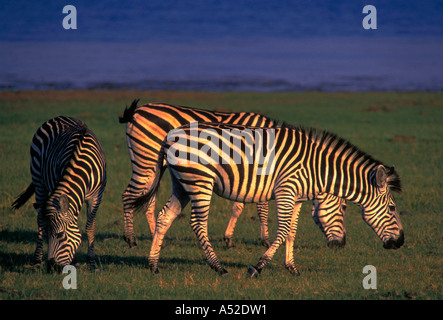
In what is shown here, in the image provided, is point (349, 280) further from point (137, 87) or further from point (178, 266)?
point (137, 87)

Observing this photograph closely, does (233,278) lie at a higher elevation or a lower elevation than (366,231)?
lower

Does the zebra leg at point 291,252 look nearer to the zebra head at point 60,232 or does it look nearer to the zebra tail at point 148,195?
the zebra tail at point 148,195

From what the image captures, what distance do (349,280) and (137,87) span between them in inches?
2314

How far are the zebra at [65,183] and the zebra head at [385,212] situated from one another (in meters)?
3.86

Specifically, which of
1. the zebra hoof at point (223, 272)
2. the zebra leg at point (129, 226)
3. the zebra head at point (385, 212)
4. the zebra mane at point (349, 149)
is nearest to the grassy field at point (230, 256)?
the zebra hoof at point (223, 272)

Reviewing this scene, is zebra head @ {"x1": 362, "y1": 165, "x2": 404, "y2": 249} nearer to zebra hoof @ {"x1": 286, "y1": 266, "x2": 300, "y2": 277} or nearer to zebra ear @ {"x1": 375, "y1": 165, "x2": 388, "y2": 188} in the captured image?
zebra ear @ {"x1": 375, "y1": 165, "x2": 388, "y2": 188}

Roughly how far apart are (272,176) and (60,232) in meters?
2.91

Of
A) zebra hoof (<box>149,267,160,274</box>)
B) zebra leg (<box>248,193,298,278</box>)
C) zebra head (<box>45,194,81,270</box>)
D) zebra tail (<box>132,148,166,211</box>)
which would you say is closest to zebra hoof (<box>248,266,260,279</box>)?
zebra leg (<box>248,193,298,278</box>)

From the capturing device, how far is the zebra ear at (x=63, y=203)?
7.57m

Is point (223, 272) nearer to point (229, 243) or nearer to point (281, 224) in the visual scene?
point (281, 224)

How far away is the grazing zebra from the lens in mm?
8039

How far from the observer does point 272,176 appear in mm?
8281
